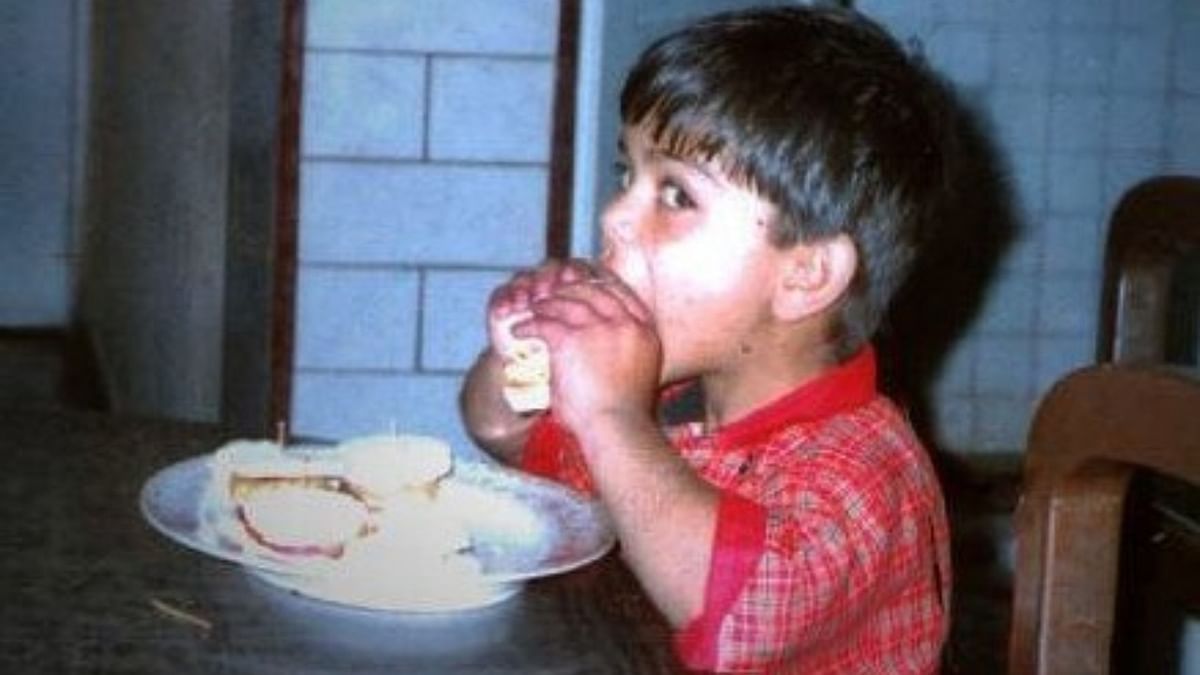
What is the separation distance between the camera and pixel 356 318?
7.47ft

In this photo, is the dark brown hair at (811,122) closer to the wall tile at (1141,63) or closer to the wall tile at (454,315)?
the wall tile at (454,315)

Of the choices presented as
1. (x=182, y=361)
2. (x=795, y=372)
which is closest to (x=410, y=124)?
(x=182, y=361)

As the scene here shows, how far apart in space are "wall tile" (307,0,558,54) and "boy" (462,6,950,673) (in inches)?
37.9

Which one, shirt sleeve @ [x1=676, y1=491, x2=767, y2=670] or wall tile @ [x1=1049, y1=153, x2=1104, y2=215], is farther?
wall tile @ [x1=1049, y1=153, x2=1104, y2=215]

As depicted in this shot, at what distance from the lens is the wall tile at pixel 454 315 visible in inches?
89.9

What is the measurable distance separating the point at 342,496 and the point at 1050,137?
65.5 inches

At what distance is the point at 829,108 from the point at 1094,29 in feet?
4.41

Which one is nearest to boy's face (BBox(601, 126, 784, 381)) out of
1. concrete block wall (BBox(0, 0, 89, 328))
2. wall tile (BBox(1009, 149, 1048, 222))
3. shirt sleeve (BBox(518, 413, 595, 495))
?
shirt sleeve (BBox(518, 413, 595, 495))

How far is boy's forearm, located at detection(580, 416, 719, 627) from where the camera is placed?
962 mm

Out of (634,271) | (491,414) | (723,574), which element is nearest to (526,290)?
(634,271)

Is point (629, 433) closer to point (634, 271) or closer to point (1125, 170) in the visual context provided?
point (634, 271)

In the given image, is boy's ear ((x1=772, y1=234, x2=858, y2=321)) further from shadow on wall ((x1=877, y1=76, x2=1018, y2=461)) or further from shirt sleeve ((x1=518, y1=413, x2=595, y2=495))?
shadow on wall ((x1=877, y1=76, x2=1018, y2=461))

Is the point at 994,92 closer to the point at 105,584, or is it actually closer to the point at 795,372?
the point at 795,372

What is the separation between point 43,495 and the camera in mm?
999
